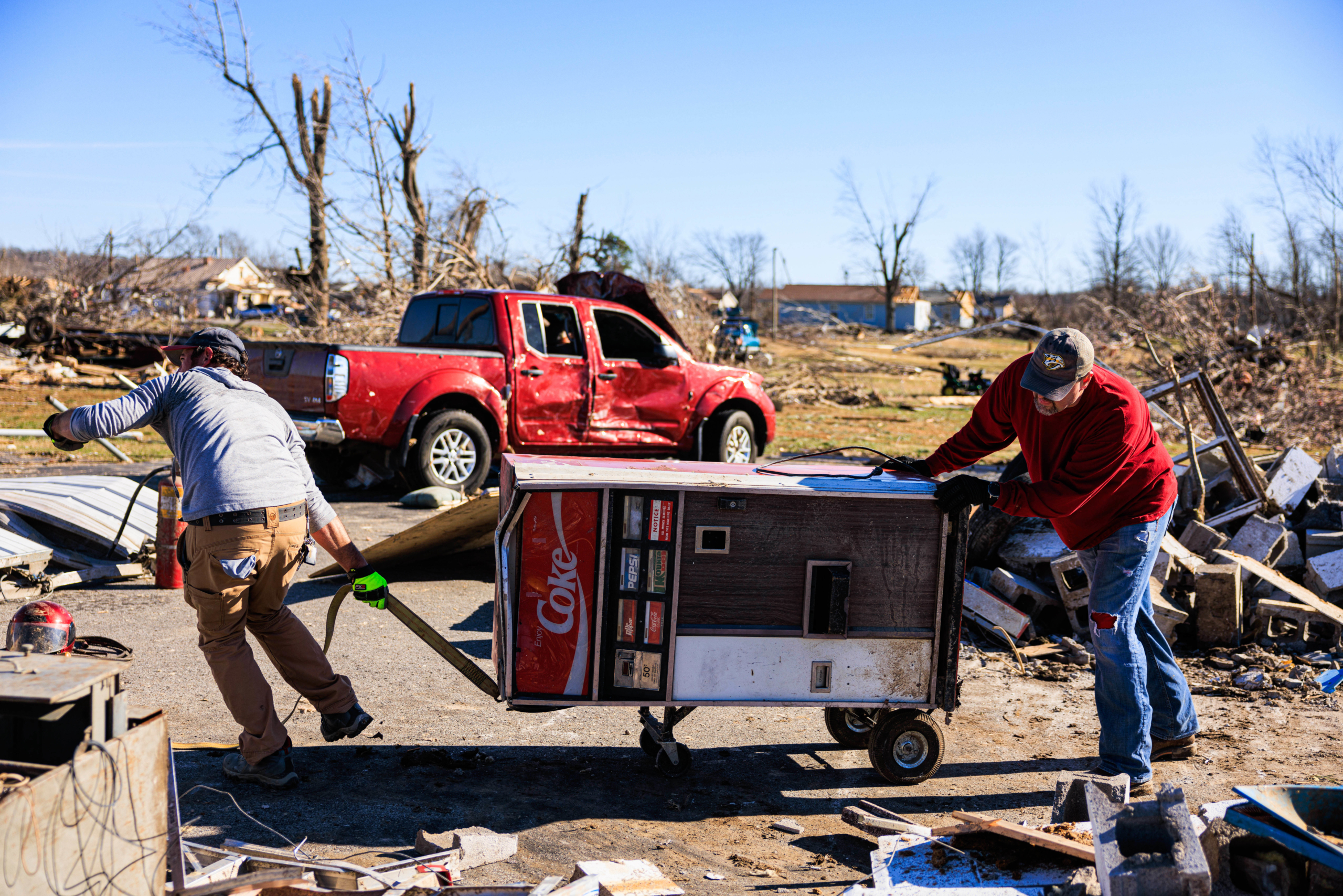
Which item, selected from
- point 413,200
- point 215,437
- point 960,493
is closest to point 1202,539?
point 960,493

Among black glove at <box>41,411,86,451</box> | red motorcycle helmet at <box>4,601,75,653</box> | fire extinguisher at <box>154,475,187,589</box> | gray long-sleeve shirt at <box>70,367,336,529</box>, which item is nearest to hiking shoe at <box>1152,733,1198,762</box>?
gray long-sleeve shirt at <box>70,367,336,529</box>

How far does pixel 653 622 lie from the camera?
4.06m

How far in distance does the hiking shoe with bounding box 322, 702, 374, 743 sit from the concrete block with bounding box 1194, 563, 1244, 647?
5.05 meters

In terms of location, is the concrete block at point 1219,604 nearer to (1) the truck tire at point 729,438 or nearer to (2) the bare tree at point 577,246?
(1) the truck tire at point 729,438

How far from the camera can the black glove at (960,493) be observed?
13.3 feet

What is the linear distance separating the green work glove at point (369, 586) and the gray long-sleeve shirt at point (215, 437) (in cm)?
39

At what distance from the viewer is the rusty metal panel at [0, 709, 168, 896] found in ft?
7.55

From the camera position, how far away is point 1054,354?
13.0 ft

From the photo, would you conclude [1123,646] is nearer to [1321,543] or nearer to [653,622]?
[653,622]

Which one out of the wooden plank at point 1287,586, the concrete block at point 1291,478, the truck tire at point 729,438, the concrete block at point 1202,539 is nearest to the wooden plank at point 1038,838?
the wooden plank at point 1287,586

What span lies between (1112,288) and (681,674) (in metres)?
50.9

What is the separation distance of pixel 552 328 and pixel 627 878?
784cm

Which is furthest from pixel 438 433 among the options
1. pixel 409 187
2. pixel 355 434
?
pixel 409 187

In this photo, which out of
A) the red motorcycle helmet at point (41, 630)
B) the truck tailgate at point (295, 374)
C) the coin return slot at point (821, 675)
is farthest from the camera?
the truck tailgate at point (295, 374)
